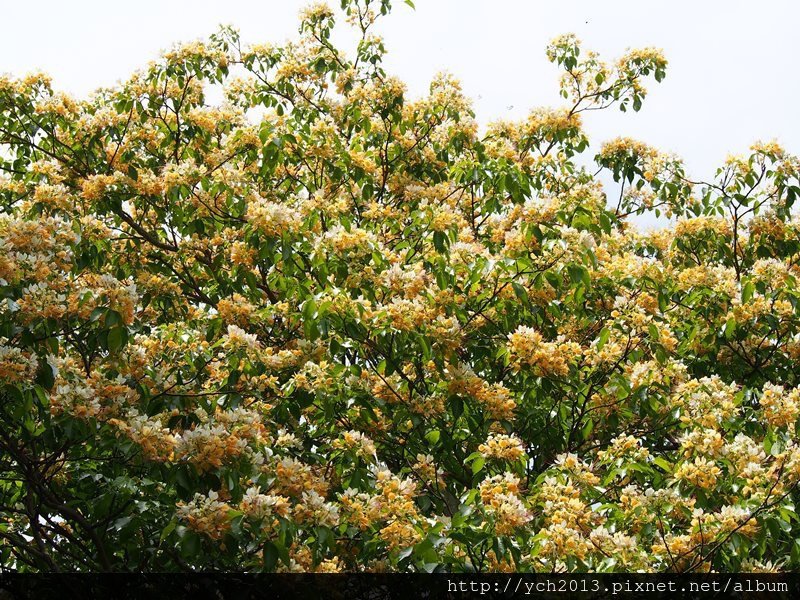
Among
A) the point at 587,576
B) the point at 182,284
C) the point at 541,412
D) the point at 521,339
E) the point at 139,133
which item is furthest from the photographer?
the point at 139,133

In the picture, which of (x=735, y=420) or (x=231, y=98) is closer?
(x=735, y=420)

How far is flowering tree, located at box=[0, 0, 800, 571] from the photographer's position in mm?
3629

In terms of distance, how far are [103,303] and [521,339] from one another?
6.84ft

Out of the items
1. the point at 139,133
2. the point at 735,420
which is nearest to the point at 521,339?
the point at 735,420

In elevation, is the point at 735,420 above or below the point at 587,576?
above

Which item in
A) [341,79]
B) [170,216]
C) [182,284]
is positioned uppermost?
[341,79]

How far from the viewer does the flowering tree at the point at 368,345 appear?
363 cm

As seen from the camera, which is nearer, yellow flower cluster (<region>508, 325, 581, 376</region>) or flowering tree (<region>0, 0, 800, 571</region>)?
flowering tree (<region>0, 0, 800, 571</region>)

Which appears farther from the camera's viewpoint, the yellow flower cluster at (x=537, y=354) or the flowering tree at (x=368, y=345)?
the yellow flower cluster at (x=537, y=354)

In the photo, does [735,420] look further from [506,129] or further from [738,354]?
[506,129]

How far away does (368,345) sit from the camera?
4566mm

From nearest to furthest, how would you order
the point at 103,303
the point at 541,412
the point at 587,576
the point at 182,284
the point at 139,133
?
the point at 587,576, the point at 103,303, the point at 541,412, the point at 182,284, the point at 139,133

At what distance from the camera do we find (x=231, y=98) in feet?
25.8

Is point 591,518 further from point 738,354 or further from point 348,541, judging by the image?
point 738,354
